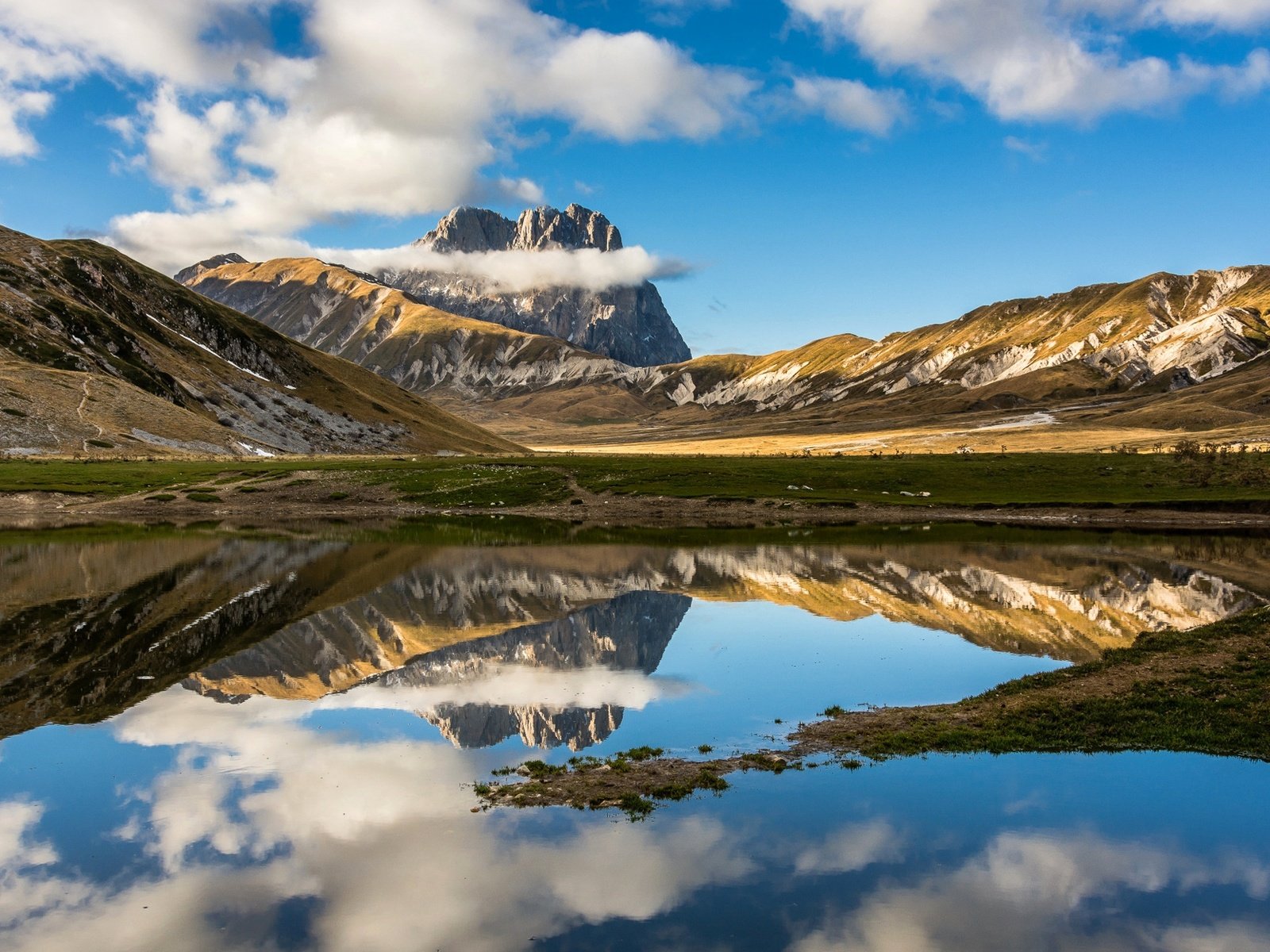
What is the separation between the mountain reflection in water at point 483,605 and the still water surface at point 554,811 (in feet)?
0.92

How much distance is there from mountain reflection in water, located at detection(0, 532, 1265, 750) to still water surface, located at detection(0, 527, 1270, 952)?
279 millimetres

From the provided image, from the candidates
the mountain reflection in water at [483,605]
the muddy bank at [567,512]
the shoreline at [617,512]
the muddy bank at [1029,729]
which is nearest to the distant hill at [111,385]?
the muddy bank at [567,512]

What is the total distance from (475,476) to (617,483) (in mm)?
19508

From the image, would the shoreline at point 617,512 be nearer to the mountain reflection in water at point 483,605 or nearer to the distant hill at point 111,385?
the mountain reflection in water at point 483,605

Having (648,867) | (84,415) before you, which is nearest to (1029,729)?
(648,867)

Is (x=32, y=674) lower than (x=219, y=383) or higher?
lower

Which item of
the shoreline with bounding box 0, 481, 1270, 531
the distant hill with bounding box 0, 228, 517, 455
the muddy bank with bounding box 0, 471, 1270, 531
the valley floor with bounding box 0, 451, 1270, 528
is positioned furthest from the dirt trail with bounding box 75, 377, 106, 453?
the shoreline with bounding box 0, 481, 1270, 531

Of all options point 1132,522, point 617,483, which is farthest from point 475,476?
point 1132,522

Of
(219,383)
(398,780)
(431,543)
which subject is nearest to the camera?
(398,780)

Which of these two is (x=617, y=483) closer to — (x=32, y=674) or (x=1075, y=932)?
(x=32, y=674)

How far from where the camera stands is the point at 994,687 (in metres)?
29.3

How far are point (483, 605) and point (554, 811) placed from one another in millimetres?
26300

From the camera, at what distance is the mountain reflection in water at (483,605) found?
30203 millimetres

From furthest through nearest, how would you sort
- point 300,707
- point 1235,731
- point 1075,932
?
point 300,707 < point 1235,731 < point 1075,932
